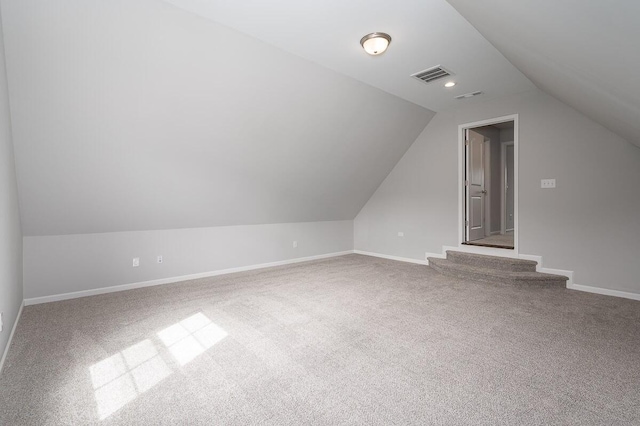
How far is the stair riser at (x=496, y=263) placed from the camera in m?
4.41

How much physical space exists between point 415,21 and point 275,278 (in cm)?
369

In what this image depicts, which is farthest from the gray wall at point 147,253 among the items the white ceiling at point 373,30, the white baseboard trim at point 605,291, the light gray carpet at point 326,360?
the white baseboard trim at point 605,291

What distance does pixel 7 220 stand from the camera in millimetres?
2459

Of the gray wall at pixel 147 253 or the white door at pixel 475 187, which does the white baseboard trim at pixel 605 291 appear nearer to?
the white door at pixel 475 187

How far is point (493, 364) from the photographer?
7.16 feet

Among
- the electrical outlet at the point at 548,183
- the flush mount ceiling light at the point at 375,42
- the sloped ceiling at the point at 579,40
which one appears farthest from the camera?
the electrical outlet at the point at 548,183

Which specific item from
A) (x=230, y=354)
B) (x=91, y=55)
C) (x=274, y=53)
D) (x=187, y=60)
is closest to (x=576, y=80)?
(x=274, y=53)

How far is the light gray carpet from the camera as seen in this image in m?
1.70

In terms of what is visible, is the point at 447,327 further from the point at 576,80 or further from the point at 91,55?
the point at 91,55

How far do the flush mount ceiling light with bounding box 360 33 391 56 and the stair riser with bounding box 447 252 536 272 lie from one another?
3.50 meters

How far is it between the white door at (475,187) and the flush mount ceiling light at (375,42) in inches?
121

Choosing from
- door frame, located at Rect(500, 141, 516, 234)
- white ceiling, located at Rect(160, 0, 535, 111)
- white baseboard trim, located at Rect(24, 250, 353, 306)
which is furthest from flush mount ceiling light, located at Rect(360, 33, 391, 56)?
door frame, located at Rect(500, 141, 516, 234)

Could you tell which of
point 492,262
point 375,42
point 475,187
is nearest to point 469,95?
point 475,187

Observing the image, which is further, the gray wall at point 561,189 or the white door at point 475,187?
the white door at point 475,187
